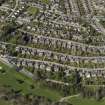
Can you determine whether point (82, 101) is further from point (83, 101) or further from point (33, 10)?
point (33, 10)

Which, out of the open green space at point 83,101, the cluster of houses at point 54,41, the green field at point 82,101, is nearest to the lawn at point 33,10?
the cluster of houses at point 54,41

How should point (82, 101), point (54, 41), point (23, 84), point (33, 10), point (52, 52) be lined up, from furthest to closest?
point (33, 10), point (54, 41), point (52, 52), point (23, 84), point (82, 101)

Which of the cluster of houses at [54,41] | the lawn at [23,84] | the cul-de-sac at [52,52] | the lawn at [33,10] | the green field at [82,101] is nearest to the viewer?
the green field at [82,101]

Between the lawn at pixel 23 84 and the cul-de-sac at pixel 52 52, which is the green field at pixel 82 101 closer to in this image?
the cul-de-sac at pixel 52 52

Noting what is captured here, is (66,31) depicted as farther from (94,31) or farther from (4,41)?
(4,41)

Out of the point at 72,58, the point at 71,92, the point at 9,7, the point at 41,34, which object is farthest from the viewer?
the point at 9,7

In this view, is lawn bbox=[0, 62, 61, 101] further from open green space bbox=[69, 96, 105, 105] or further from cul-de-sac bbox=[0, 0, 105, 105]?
open green space bbox=[69, 96, 105, 105]

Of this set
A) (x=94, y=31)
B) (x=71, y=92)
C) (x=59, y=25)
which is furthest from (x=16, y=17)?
(x=71, y=92)

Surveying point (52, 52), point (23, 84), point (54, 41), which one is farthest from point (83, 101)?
point (54, 41)
